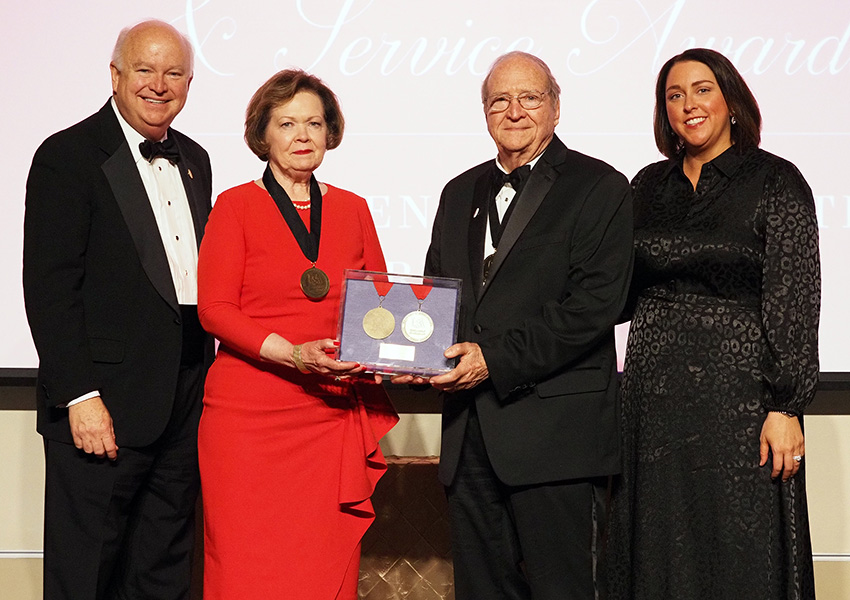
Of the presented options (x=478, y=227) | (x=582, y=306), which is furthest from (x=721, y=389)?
(x=478, y=227)

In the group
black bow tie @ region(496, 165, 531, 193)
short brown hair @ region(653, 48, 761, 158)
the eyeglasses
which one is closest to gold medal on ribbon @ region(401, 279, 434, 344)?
black bow tie @ region(496, 165, 531, 193)

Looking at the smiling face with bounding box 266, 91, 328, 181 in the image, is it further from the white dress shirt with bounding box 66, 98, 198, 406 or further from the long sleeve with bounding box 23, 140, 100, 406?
the long sleeve with bounding box 23, 140, 100, 406

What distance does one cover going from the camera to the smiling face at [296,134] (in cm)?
250

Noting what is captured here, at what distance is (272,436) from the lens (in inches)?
95.6

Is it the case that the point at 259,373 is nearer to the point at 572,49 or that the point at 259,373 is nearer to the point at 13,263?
the point at 13,263

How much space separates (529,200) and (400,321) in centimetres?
48

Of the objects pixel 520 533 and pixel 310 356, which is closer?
pixel 310 356

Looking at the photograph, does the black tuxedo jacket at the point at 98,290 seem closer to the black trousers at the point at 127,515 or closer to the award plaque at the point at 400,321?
the black trousers at the point at 127,515

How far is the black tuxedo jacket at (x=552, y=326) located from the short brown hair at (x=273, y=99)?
2.01 ft

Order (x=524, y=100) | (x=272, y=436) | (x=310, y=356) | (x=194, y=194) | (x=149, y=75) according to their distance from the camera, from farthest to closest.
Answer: (x=194, y=194) < (x=149, y=75) < (x=524, y=100) < (x=272, y=436) < (x=310, y=356)

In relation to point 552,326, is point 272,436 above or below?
below

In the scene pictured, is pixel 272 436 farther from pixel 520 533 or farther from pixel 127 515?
pixel 520 533

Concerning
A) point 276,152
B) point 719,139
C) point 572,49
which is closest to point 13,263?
point 276,152

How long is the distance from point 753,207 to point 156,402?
1.70 m
